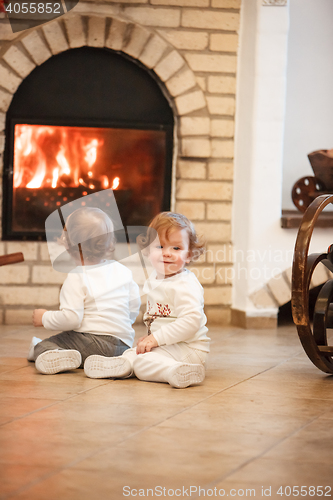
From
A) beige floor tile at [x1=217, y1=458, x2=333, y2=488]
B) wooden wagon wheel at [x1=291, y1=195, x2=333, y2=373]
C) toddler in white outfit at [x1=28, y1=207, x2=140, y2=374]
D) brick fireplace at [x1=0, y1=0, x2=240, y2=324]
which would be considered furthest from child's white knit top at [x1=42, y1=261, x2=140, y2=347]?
brick fireplace at [x1=0, y1=0, x2=240, y2=324]

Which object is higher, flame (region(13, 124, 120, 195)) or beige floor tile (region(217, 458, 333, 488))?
flame (region(13, 124, 120, 195))

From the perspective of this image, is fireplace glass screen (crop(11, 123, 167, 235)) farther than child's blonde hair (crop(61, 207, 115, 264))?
Yes

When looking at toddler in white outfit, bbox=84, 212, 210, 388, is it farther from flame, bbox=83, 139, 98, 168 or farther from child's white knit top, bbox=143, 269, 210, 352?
flame, bbox=83, 139, 98, 168

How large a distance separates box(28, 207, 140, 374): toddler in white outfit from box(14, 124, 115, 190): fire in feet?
4.20

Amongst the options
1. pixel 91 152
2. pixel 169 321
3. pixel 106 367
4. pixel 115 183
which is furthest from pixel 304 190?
pixel 106 367

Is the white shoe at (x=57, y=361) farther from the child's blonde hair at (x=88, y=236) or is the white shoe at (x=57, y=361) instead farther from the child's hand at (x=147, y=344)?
the child's blonde hair at (x=88, y=236)

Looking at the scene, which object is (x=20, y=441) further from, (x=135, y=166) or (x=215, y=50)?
(x=215, y=50)

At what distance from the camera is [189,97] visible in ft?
13.0

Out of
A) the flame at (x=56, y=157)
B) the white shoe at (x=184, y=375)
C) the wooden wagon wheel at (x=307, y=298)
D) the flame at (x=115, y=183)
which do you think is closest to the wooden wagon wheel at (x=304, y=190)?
the flame at (x=115, y=183)

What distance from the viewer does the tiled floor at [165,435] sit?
1.43 m

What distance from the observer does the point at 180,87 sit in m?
3.96

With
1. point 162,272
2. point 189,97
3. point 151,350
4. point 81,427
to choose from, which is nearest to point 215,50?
point 189,97

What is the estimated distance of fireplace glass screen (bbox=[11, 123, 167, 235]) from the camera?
3879 millimetres

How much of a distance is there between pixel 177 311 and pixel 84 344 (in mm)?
474
